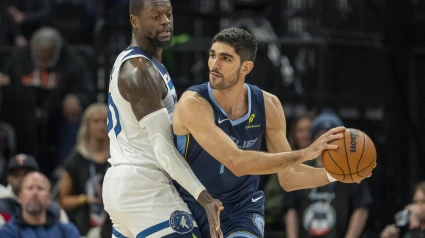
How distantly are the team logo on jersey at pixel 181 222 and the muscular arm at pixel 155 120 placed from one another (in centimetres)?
21

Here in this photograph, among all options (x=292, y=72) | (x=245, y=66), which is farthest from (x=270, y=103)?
(x=292, y=72)

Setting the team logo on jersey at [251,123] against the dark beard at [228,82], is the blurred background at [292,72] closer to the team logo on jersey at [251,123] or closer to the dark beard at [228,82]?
the team logo on jersey at [251,123]

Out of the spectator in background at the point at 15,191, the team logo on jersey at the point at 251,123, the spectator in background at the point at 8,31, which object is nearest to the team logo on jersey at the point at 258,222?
the team logo on jersey at the point at 251,123

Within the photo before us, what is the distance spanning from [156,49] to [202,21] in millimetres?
4555

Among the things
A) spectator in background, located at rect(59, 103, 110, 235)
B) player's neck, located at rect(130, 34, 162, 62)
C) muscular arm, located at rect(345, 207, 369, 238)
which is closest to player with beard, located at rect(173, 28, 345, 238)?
player's neck, located at rect(130, 34, 162, 62)

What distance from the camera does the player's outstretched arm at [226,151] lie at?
267 inches

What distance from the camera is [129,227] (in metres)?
7.12

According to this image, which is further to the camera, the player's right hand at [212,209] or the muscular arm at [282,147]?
the muscular arm at [282,147]

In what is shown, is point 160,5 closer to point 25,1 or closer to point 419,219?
point 419,219

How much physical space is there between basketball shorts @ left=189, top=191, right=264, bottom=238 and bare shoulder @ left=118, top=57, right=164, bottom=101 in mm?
932

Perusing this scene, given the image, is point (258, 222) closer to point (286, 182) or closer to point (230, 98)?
point (286, 182)

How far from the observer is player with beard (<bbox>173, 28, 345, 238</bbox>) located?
685cm

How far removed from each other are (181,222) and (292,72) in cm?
520

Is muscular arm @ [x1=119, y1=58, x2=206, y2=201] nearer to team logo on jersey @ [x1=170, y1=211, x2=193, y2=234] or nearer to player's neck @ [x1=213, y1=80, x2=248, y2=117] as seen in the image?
team logo on jersey @ [x1=170, y1=211, x2=193, y2=234]
